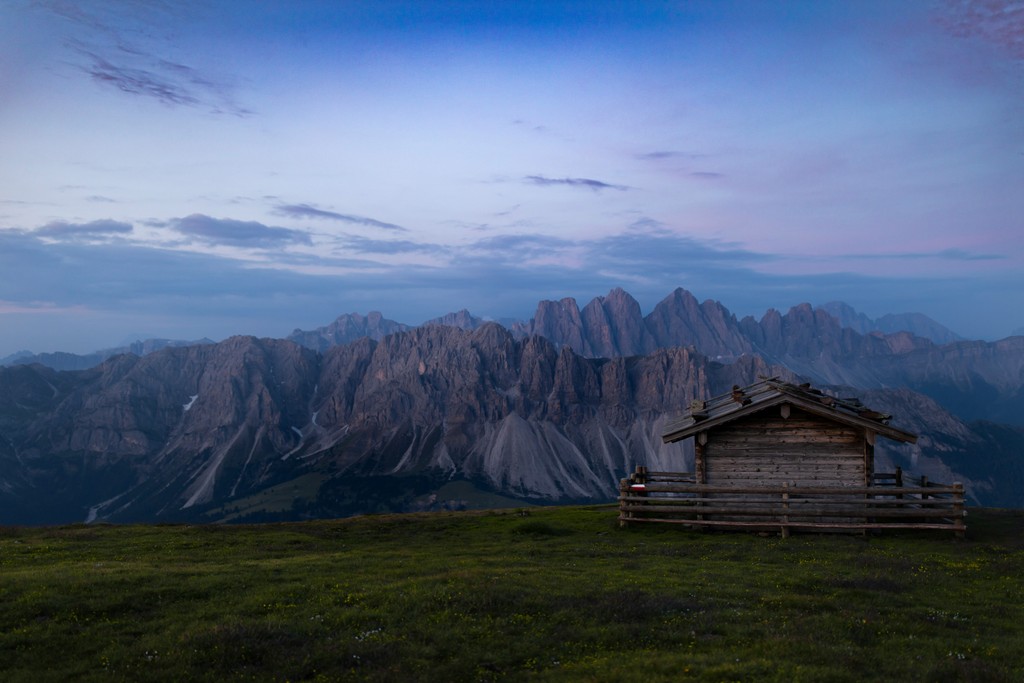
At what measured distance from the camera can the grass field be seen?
14.1 m

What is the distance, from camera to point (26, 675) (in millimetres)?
13602

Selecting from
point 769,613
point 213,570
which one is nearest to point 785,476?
point 769,613

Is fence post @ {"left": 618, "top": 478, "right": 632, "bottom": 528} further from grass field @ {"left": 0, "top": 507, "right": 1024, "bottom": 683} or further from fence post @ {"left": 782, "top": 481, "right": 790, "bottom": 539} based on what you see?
fence post @ {"left": 782, "top": 481, "right": 790, "bottom": 539}

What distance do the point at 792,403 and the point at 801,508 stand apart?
4.88m

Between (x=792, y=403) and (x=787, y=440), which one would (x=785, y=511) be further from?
(x=792, y=403)

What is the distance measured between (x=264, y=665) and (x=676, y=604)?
10378mm

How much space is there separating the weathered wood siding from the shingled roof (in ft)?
2.24

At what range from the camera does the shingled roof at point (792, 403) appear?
30.8m

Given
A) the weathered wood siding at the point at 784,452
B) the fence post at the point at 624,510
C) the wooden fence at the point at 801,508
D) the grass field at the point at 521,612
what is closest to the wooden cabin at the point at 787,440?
the weathered wood siding at the point at 784,452

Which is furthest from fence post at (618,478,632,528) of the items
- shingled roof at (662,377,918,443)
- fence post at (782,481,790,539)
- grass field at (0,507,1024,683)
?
fence post at (782,481,790,539)

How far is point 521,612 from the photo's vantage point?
A: 57.1ft

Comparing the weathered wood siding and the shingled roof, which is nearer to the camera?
the shingled roof

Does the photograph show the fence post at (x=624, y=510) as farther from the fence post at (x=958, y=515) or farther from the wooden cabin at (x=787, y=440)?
the fence post at (x=958, y=515)

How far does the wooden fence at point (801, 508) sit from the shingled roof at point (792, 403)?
2648mm
